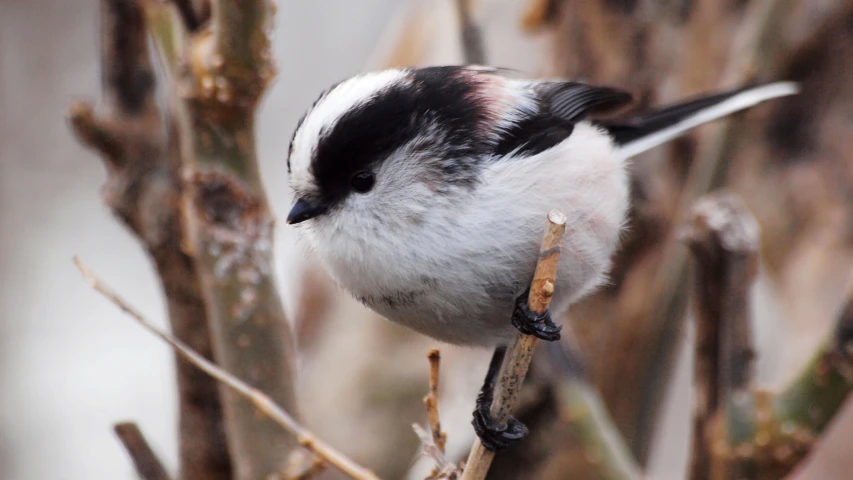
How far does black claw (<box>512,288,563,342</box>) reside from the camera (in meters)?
1.30

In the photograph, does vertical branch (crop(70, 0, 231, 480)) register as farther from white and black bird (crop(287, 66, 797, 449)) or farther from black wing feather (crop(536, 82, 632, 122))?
black wing feather (crop(536, 82, 632, 122))

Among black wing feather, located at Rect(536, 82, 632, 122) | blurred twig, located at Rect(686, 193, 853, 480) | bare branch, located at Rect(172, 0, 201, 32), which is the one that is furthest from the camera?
black wing feather, located at Rect(536, 82, 632, 122)

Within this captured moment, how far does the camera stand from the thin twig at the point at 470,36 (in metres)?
2.02

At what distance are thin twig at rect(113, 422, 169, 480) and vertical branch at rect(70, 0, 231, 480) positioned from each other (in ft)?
0.85

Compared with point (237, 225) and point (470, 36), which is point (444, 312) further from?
point (470, 36)

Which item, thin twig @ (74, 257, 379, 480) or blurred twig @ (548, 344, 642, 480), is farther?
blurred twig @ (548, 344, 642, 480)

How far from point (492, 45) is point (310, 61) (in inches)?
109

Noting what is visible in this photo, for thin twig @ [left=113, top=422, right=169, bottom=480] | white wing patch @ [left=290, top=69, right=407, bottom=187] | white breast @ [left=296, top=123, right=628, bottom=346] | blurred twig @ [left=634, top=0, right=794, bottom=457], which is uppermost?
blurred twig @ [left=634, top=0, right=794, bottom=457]

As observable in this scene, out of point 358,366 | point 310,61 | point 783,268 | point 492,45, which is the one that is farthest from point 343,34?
point 783,268

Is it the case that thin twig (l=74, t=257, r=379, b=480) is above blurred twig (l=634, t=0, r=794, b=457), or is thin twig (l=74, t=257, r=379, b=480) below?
below

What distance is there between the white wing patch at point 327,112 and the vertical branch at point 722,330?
707 mm

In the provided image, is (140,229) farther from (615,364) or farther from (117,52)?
(615,364)

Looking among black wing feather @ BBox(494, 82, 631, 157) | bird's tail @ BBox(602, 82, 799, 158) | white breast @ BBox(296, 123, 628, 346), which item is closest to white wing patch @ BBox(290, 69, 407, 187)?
white breast @ BBox(296, 123, 628, 346)

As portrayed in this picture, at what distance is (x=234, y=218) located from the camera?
1.47 metres
